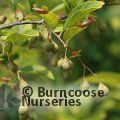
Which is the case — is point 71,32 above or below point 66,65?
above

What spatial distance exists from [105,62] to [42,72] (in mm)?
2381

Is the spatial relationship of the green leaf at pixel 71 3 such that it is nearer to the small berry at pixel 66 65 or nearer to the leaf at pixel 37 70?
the small berry at pixel 66 65

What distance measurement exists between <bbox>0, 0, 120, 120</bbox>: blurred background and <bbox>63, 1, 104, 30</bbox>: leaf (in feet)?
0.60

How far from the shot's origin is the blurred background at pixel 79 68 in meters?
2.04

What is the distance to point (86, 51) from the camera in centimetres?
441

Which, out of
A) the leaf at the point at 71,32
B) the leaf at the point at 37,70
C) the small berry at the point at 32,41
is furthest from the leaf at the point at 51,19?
the leaf at the point at 37,70

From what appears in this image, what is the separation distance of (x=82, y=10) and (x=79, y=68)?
2.65 meters

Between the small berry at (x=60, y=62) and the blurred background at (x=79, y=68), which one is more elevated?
the small berry at (x=60, y=62)

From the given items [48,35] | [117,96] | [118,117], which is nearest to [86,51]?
[118,117]

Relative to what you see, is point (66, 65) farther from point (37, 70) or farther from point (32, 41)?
point (37, 70)

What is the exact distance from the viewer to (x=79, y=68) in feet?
13.5

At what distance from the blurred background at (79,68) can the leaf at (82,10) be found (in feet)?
0.60

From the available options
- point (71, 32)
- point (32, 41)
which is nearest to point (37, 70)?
point (32, 41)

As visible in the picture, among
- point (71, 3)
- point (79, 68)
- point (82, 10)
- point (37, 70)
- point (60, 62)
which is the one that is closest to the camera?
point (82, 10)
